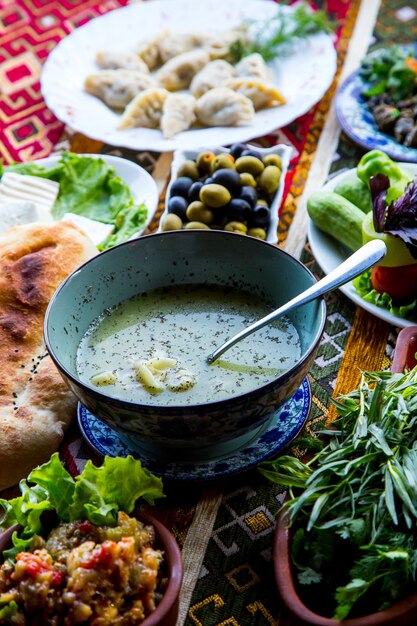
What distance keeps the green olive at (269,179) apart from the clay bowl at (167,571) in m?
1.29

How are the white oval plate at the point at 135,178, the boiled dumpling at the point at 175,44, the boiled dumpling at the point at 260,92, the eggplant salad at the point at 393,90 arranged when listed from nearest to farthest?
the white oval plate at the point at 135,178 → the eggplant salad at the point at 393,90 → the boiled dumpling at the point at 260,92 → the boiled dumpling at the point at 175,44

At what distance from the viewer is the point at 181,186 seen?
2.42 metres

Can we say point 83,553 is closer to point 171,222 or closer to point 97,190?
point 171,222

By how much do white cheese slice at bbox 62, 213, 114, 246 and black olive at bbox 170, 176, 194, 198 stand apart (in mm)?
227

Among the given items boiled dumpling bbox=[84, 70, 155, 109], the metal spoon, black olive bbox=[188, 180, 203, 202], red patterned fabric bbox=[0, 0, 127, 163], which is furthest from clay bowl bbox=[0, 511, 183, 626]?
boiled dumpling bbox=[84, 70, 155, 109]

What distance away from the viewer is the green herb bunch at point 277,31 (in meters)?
3.17

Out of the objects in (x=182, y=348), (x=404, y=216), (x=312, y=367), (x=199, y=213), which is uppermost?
(x=404, y=216)

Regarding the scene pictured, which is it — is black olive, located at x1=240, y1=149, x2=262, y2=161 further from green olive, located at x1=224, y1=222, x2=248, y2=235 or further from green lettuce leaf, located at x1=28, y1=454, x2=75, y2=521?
green lettuce leaf, located at x1=28, y1=454, x2=75, y2=521

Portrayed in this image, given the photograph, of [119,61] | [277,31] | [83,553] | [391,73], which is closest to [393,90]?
[391,73]

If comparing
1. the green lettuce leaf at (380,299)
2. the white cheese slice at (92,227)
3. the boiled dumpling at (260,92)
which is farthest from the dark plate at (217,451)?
the boiled dumpling at (260,92)

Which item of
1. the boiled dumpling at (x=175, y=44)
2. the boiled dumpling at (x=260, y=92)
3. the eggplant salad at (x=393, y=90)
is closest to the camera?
the eggplant salad at (x=393, y=90)

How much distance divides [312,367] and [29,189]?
113 cm

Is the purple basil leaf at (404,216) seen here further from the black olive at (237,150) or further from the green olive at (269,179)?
the black olive at (237,150)

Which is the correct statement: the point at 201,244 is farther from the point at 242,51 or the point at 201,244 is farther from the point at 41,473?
the point at 242,51
